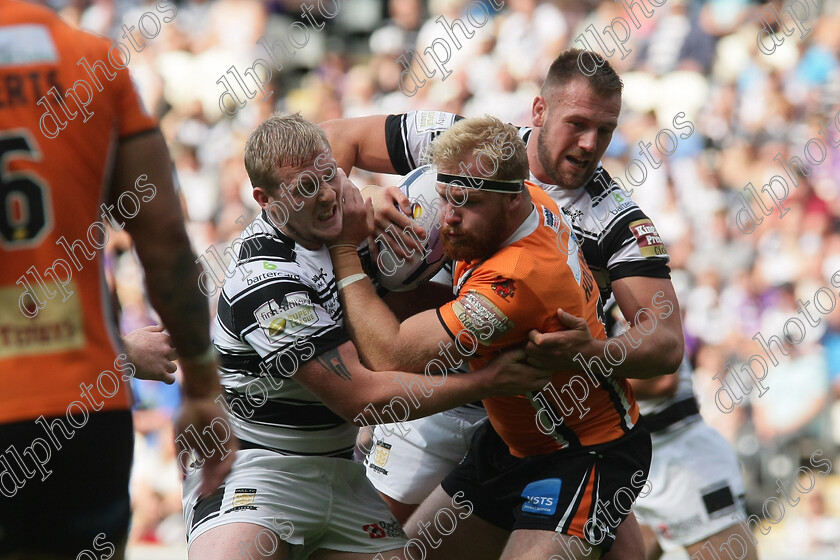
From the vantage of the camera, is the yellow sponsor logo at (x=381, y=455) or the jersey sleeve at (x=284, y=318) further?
the yellow sponsor logo at (x=381, y=455)

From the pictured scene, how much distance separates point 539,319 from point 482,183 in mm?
586

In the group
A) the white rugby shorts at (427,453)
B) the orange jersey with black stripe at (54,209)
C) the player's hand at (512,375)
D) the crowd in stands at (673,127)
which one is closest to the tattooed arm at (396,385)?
the player's hand at (512,375)

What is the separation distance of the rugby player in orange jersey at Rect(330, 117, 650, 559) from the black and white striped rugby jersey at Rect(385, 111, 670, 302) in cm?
41

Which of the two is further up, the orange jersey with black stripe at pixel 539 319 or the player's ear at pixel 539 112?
the player's ear at pixel 539 112

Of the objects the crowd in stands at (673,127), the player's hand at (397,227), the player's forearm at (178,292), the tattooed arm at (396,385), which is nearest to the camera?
the player's forearm at (178,292)

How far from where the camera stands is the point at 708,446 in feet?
21.1

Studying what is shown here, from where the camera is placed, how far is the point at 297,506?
13.2 feet

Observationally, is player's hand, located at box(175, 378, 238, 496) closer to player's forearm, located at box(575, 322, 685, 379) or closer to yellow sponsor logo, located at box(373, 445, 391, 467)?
player's forearm, located at box(575, 322, 685, 379)

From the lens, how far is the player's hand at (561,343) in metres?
3.90

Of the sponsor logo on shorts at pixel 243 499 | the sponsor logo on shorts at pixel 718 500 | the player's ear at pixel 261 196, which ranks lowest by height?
the sponsor logo on shorts at pixel 718 500

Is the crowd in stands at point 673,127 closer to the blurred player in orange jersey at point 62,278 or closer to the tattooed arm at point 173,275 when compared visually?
the tattooed arm at point 173,275

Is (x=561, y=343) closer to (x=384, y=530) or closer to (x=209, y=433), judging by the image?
(x=384, y=530)

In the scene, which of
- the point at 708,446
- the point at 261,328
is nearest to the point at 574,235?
the point at 261,328

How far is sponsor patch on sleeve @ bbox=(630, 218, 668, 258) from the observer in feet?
15.1
